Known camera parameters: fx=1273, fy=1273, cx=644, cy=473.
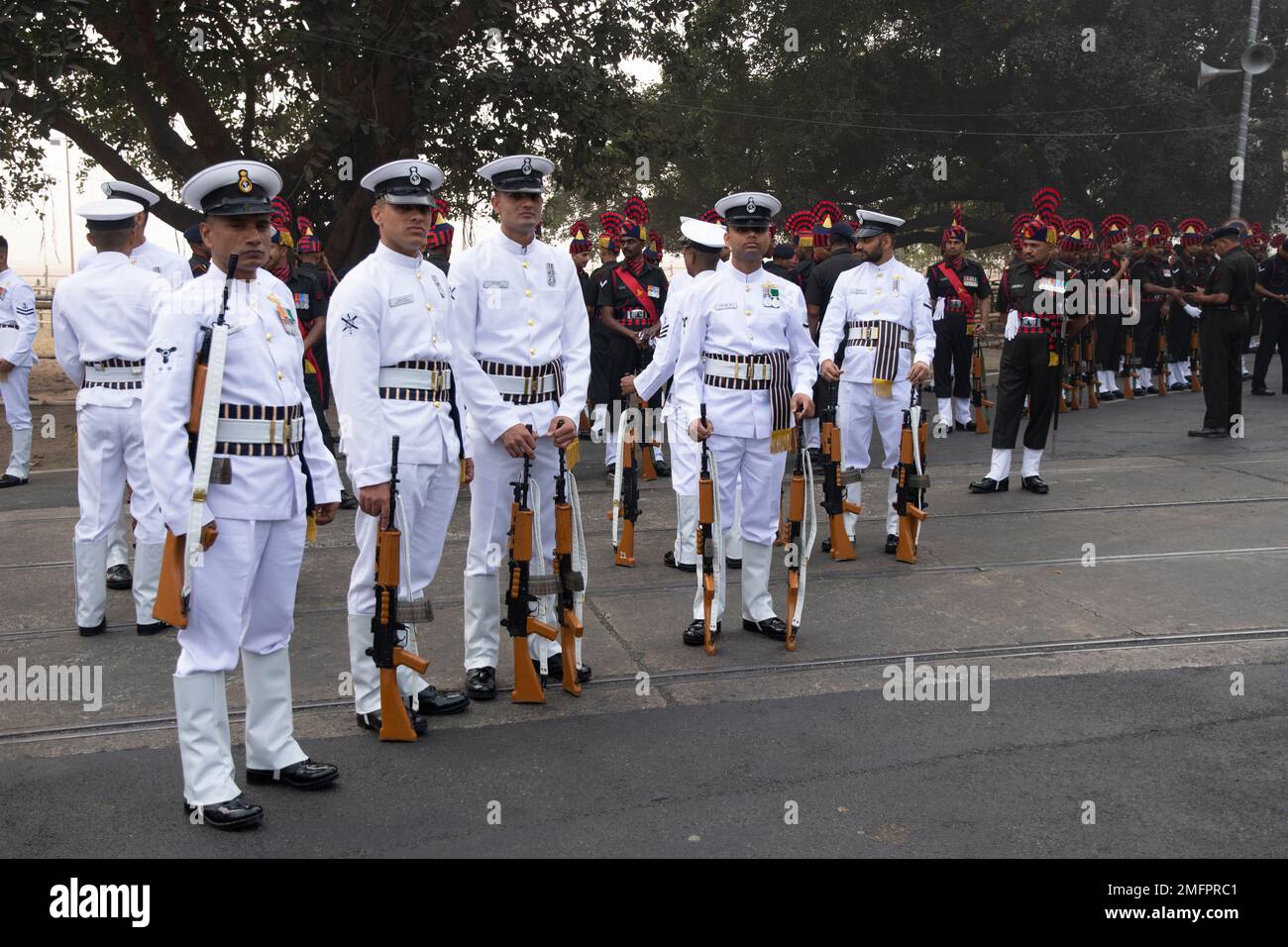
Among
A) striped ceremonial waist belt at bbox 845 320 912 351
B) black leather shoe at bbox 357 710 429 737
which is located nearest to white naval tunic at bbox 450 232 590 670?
black leather shoe at bbox 357 710 429 737

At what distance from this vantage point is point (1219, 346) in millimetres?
12867

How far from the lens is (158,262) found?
23.0 ft

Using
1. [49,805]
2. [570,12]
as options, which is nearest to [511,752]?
[49,805]

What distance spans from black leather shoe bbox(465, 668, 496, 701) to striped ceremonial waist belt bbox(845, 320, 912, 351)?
12.8ft

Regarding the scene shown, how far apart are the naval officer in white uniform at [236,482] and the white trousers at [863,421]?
15.2 feet

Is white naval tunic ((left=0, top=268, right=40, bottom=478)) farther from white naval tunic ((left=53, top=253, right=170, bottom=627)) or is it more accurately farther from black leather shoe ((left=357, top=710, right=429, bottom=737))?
black leather shoe ((left=357, top=710, right=429, bottom=737))

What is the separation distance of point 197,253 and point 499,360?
458 cm

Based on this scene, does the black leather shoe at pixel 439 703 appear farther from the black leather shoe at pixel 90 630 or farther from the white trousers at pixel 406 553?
the black leather shoe at pixel 90 630

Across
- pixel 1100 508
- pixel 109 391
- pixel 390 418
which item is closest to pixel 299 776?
pixel 390 418

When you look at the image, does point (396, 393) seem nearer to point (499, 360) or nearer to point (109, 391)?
point (499, 360)

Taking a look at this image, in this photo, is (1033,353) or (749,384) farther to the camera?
(1033,353)

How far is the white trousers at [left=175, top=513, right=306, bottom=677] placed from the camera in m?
4.24
